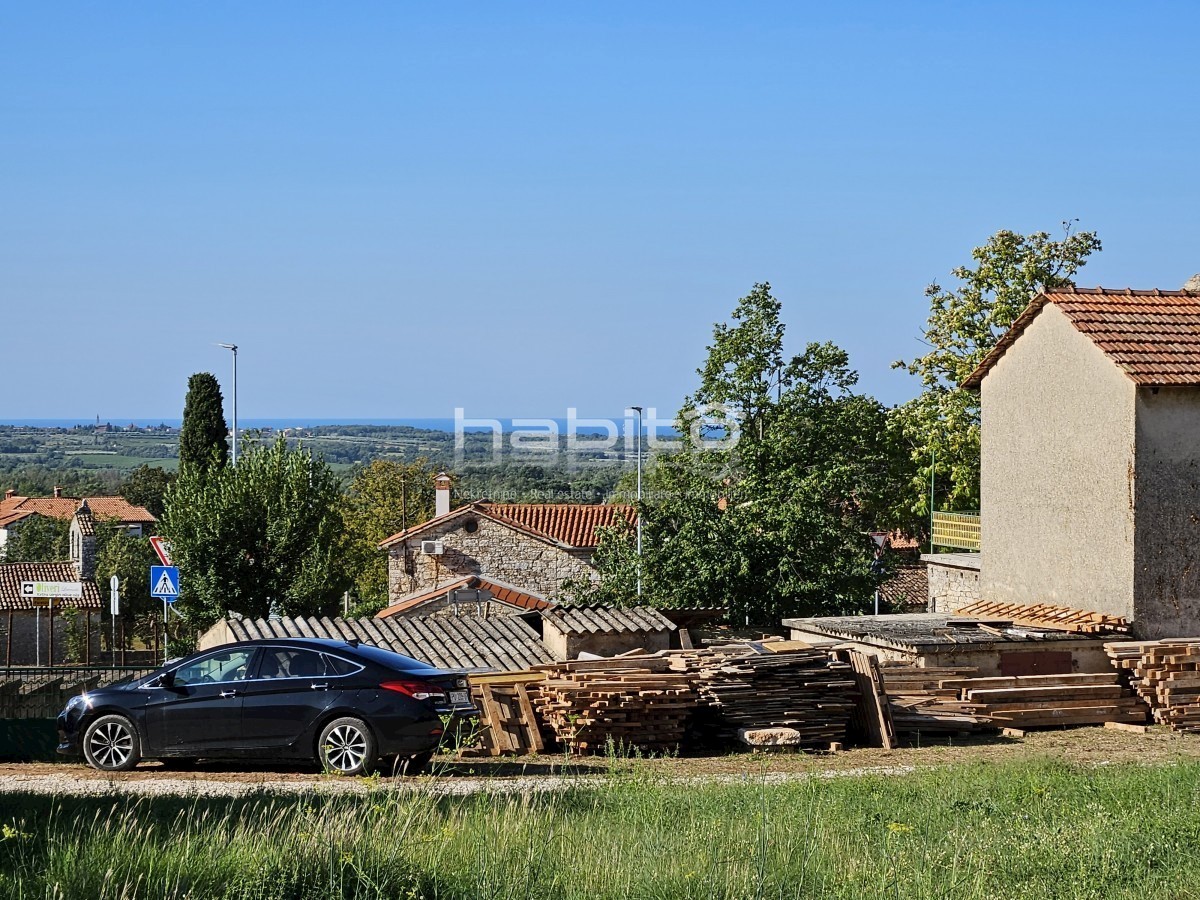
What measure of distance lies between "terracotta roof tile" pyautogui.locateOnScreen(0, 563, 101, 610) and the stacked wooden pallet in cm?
4571

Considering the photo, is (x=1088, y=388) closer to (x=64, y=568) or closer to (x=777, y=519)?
(x=777, y=519)

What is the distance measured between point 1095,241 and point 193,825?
4092 cm

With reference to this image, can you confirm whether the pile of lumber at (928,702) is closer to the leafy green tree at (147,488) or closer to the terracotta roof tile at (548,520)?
the terracotta roof tile at (548,520)

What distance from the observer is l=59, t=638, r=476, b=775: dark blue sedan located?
15.8m

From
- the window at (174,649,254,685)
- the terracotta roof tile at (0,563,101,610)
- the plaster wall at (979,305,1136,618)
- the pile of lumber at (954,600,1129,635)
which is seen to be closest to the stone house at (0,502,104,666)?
the terracotta roof tile at (0,563,101,610)

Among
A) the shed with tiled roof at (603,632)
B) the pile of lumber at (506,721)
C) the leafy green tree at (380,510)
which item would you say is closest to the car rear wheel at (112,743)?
the pile of lumber at (506,721)

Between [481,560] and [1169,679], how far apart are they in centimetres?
3711

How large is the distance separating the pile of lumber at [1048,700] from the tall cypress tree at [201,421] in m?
45.0

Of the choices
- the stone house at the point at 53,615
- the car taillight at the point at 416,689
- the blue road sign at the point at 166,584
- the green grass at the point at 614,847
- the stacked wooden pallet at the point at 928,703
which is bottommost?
the stone house at the point at 53,615

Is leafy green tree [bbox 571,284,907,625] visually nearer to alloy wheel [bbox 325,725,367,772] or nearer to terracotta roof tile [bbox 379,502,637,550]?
terracotta roof tile [bbox 379,502,637,550]

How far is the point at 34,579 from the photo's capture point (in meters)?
63.4

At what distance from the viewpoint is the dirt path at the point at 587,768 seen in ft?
48.4

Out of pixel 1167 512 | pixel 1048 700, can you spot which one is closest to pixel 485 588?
pixel 1048 700

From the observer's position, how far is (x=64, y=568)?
6550cm
